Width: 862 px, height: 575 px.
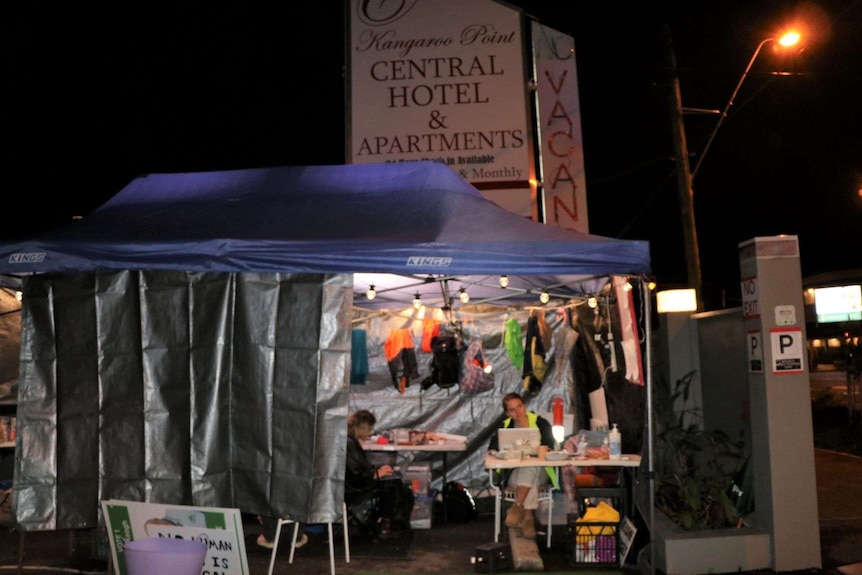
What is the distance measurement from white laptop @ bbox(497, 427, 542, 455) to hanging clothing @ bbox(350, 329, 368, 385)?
2598 millimetres

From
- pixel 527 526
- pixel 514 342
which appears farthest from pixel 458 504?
pixel 514 342

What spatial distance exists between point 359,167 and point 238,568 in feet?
12.1

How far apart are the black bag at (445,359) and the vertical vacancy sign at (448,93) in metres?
1.85

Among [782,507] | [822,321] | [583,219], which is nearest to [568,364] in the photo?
[583,219]

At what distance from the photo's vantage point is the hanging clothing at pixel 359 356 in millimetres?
10398

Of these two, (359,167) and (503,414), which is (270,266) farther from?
(503,414)

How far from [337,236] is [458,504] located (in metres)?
4.61

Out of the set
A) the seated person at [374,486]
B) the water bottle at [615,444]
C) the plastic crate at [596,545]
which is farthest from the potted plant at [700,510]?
the seated person at [374,486]

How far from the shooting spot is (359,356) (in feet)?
34.2

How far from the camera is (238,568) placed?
18.4 feet

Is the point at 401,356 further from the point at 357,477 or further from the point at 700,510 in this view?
the point at 700,510

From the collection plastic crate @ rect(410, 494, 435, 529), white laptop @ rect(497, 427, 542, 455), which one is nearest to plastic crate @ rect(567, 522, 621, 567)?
white laptop @ rect(497, 427, 542, 455)

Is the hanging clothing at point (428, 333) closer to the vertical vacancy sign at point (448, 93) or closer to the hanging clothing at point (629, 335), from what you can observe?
the vertical vacancy sign at point (448, 93)

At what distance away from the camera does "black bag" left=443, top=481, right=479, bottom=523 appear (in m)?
9.54
